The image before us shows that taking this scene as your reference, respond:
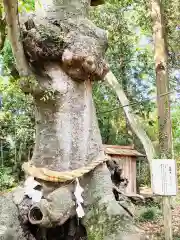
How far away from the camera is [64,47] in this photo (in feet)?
8.16

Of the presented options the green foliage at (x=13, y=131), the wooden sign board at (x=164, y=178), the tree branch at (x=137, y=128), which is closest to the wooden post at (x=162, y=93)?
the tree branch at (x=137, y=128)

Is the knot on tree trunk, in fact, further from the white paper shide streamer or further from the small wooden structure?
the small wooden structure

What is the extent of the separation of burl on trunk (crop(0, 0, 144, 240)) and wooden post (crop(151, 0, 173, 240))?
2.94 meters

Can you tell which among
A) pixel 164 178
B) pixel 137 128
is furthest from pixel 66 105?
pixel 137 128

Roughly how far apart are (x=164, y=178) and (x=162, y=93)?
2.15 m

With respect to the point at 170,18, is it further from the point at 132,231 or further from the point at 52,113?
the point at 132,231

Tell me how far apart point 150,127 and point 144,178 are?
1.57 meters

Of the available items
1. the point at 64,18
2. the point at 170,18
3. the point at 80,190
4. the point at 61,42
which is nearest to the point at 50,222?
the point at 80,190

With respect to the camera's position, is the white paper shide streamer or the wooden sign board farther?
the wooden sign board

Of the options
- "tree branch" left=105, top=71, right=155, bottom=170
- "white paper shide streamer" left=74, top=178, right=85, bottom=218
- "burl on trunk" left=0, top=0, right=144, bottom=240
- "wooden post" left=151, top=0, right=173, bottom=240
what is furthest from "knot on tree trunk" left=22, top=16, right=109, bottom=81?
"tree branch" left=105, top=71, right=155, bottom=170

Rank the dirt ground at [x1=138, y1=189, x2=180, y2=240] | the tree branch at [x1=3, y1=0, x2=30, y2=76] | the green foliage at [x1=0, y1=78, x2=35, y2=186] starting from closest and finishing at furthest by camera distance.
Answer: the tree branch at [x1=3, y1=0, x2=30, y2=76] < the dirt ground at [x1=138, y1=189, x2=180, y2=240] < the green foliage at [x1=0, y1=78, x2=35, y2=186]

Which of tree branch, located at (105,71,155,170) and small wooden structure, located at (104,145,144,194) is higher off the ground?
tree branch, located at (105,71,155,170)

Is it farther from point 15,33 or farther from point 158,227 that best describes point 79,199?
point 158,227

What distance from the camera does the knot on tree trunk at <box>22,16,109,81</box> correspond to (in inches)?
96.4
